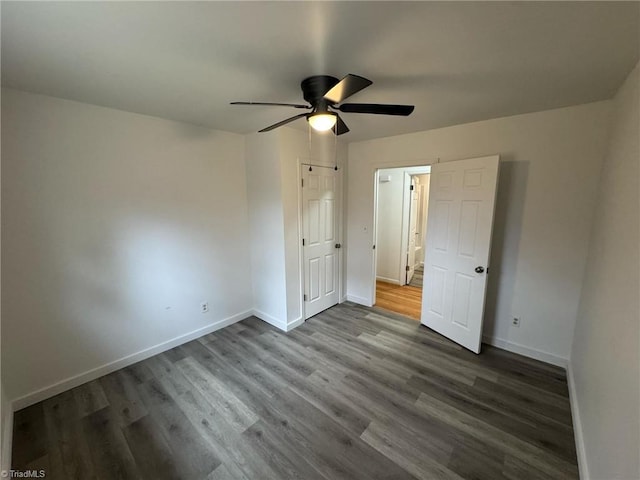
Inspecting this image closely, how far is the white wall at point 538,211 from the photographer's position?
2.21 meters

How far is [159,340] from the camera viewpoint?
272cm

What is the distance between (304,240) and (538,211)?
95.1 inches

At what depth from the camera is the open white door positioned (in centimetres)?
253

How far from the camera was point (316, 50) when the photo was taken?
1.38 meters

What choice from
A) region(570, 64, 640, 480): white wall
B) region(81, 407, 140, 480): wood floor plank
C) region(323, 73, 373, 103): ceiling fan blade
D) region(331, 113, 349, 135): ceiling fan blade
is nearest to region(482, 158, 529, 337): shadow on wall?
region(570, 64, 640, 480): white wall

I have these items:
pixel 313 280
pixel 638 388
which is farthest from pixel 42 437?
pixel 638 388

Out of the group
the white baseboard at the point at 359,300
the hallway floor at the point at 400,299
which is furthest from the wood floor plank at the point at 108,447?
the hallway floor at the point at 400,299

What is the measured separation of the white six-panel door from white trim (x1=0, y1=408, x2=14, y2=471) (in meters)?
2.51

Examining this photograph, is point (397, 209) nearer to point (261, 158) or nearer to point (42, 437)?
point (261, 158)

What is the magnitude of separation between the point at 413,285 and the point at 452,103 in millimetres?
3481

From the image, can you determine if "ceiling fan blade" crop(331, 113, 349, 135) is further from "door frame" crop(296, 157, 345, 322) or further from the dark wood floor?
the dark wood floor

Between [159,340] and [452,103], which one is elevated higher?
[452,103]

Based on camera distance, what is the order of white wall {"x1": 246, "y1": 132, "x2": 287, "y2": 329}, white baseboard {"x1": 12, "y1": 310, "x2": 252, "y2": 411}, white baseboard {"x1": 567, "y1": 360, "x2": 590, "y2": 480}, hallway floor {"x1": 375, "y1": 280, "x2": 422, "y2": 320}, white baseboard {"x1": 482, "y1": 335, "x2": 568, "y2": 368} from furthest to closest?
1. hallway floor {"x1": 375, "y1": 280, "x2": 422, "y2": 320}
2. white wall {"x1": 246, "y1": 132, "x2": 287, "y2": 329}
3. white baseboard {"x1": 482, "y1": 335, "x2": 568, "y2": 368}
4. white baseboard {"x1": 12, "y1": 310, "x2": 252, "y2": 411}
5. white baseboard {"x1": 567, "y1": 360, "x2": 590, "y2": 480}

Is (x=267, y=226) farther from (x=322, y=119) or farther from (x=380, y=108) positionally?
(x=380, y=108)
